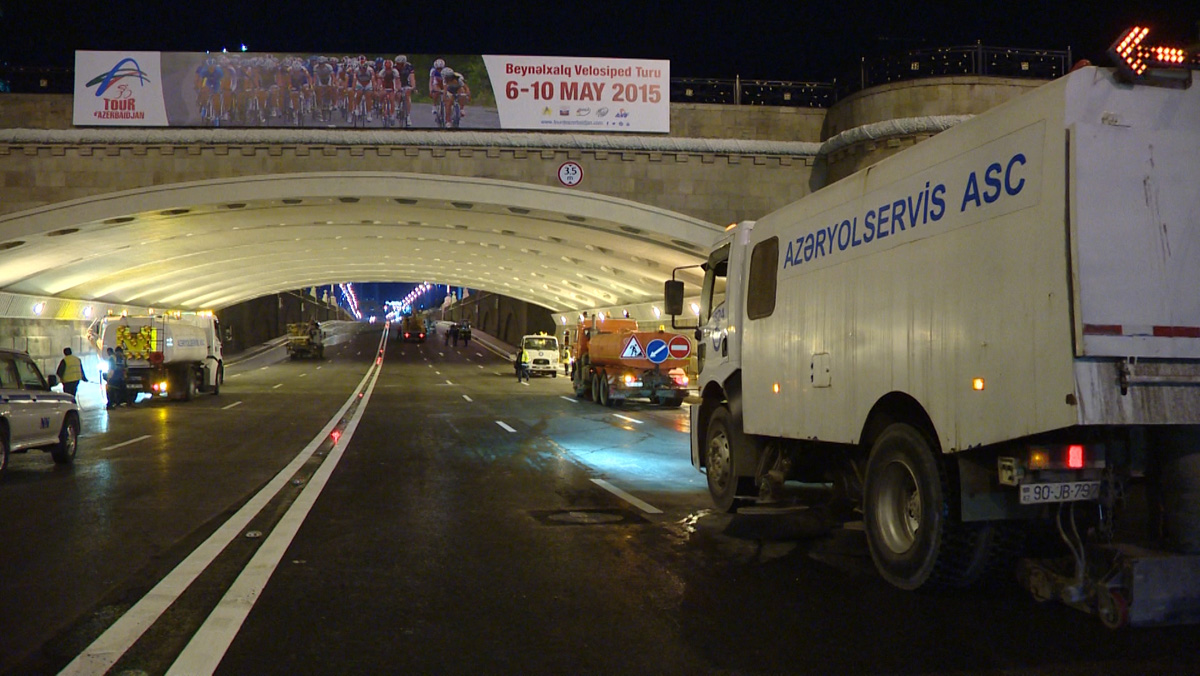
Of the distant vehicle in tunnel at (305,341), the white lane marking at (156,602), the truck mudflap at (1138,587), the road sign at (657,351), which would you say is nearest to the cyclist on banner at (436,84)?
the road sign at (657,351)

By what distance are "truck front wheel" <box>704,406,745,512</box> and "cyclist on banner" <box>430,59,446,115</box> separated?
21.4m

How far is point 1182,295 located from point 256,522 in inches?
320

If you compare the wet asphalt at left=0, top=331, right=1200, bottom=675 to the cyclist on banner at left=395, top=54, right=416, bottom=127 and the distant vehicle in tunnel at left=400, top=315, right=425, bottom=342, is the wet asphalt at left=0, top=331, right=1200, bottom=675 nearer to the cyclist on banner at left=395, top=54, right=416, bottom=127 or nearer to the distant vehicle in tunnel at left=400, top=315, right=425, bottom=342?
the cyclist on banner at left=395, top=54, right=416, bottom=127

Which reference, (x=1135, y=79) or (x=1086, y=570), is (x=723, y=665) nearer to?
(x=1086, y=570)

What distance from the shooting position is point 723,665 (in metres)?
5.09

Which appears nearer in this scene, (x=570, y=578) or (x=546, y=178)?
(x=570, y=578)

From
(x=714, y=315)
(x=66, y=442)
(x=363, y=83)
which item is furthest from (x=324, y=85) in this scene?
(x=714, y=315)

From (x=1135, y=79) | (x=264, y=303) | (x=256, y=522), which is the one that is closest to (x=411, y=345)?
(x=264, y=303)

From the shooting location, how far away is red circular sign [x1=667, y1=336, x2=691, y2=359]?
82.8ft

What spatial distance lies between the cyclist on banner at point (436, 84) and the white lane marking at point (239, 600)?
66.5 feet

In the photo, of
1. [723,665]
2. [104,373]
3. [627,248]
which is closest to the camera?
[723,665]

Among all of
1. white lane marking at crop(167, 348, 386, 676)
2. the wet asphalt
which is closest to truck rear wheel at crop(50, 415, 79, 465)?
the wet asphalt

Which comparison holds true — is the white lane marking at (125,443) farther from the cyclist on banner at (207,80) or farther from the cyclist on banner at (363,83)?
the cyclist on banner at (207,80)

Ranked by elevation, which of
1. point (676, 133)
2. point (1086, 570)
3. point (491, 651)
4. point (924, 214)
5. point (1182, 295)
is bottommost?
point (491, 651)
